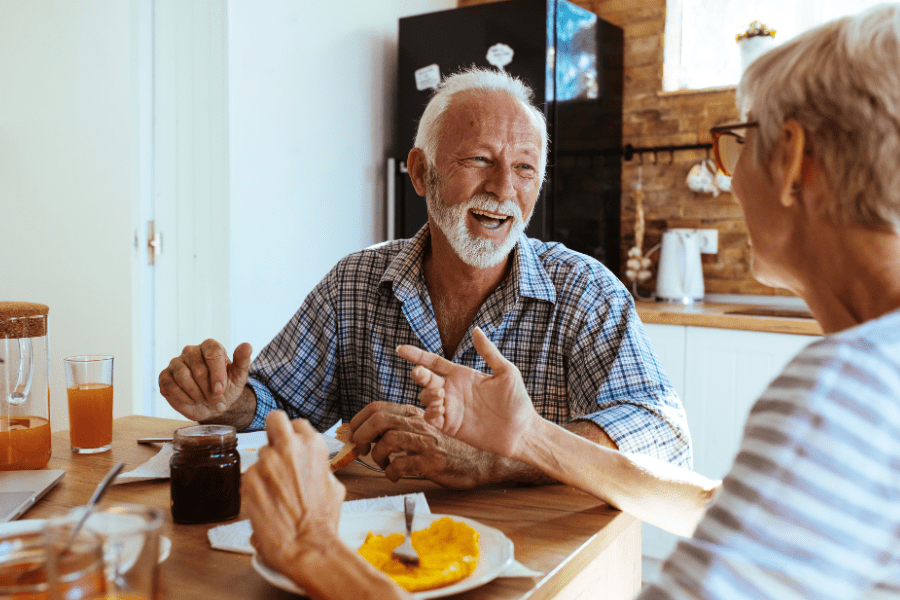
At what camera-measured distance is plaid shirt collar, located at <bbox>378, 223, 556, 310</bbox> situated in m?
1.51

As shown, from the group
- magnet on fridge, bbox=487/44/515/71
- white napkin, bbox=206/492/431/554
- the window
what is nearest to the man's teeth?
white napkin, bbox=206/492/431/554

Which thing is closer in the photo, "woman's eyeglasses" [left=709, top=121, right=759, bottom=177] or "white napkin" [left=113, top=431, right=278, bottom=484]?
"woman's eyeglasses" [left=709, top=121, right=759, bottom=177]

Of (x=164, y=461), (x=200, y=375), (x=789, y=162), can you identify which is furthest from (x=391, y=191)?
(x=789, y=162)

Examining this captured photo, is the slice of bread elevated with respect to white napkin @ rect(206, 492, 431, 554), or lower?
elevated

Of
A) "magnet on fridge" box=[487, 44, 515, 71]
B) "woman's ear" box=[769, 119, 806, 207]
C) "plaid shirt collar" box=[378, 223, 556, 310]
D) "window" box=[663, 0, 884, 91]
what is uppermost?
"window" box=[663, 0, 884, 91]

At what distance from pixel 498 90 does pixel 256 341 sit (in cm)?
148

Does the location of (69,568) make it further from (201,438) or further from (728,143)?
(728,143)

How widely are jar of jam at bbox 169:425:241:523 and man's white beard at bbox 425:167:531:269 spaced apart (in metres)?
0.77

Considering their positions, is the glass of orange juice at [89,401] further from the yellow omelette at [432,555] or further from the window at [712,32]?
the window at [712,32]

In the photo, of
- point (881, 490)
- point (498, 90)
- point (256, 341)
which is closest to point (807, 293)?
point (881, 490)

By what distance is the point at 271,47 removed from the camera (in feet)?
8.73

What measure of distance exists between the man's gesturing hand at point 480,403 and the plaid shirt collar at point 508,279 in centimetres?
52

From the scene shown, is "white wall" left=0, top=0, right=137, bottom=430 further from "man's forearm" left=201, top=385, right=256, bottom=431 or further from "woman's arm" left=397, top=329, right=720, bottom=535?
"woman's arm" left=397, top=329, right=720, bottom=535

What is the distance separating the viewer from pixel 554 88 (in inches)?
110
